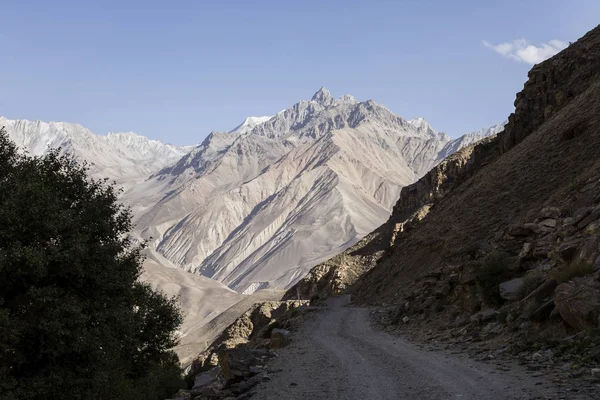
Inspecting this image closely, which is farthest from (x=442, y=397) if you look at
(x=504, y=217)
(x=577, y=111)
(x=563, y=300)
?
(x=577, y=111)

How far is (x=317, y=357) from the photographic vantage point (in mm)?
17953

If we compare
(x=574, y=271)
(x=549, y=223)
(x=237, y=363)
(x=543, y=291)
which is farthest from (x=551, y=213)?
(x=237, y=363)

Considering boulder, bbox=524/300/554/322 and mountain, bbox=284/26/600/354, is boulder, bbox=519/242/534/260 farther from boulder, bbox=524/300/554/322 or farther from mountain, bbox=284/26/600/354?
boulder, bbox=524/300/554/322

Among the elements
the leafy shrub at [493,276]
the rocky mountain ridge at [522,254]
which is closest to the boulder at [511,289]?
the rocky mountain ridge at [522,254]

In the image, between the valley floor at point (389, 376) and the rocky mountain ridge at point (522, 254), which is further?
the rocky mountain ridge at point (522, 254)

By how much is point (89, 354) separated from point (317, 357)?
8613 mm

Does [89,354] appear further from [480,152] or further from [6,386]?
[480,152]

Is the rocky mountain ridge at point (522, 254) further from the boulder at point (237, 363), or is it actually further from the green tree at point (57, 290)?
the green tree at point (57, 290)

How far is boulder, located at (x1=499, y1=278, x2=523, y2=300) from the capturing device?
18497 mm

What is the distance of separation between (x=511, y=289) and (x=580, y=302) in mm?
6329

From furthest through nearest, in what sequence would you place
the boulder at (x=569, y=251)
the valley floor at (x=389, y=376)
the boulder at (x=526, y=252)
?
the boulder at (x=526, y=252)
the boulder at (x=569, y=251)
the valley floor at (x=389, y=376)

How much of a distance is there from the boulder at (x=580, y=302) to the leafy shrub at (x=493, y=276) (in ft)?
21.4

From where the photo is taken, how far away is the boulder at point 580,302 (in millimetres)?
12516

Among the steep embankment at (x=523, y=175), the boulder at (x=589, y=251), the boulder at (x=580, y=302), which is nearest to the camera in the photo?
the boulder at (x=580, y=302)
